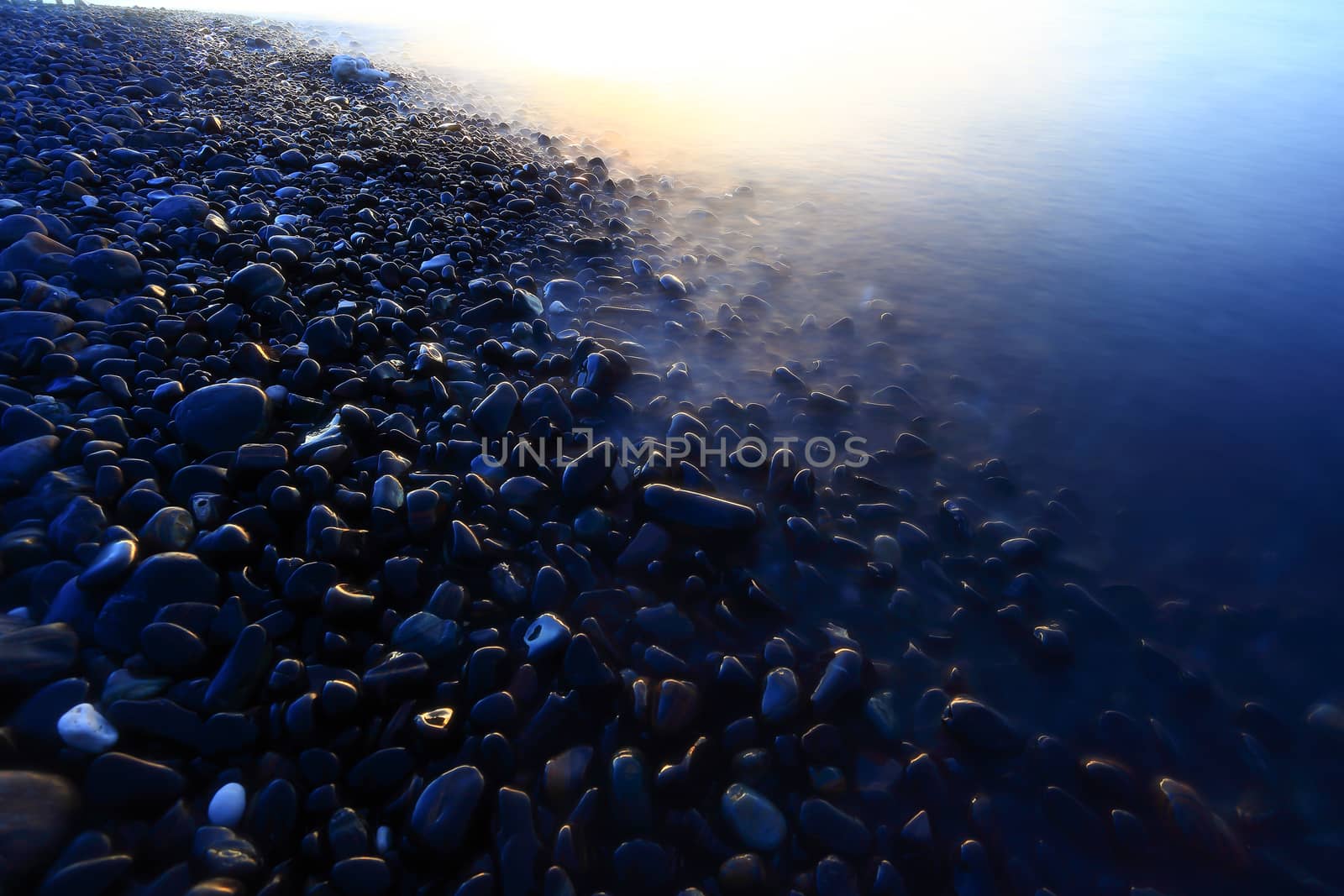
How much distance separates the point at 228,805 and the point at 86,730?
0.54 m

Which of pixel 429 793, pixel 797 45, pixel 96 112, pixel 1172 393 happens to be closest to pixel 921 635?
pixel 429 793

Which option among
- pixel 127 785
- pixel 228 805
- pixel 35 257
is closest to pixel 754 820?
pixel 228 805

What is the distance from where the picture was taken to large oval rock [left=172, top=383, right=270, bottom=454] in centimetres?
313

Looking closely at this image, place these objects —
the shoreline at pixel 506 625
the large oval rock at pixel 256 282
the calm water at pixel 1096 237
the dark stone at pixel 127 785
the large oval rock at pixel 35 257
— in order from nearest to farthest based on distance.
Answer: the dark stone at pixel 127 785
the shoreline at pixel 506 625
the calm water at pixel 1096 237
the large oval rock at pixel 35 257
the large oval rock at pixel 256 282

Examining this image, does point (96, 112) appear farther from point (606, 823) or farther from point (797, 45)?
point (797, 45)

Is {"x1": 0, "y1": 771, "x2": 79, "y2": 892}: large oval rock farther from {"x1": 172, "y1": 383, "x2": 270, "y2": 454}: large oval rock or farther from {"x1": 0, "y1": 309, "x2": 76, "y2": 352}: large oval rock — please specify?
{"x1": 0, "y1": 309, "x2": 76, "y2": 352}: large oval rock

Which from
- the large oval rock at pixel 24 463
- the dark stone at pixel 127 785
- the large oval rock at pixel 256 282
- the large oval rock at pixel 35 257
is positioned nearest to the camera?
the dark stone at pixel 127 785

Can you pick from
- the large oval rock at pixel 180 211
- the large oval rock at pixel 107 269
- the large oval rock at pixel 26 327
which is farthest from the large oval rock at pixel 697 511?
the large oval rock at pixel 180 211

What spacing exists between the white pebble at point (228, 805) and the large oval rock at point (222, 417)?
1.76 metres

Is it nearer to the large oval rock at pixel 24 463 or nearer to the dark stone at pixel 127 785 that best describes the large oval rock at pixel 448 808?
the dark stone at pixel 127 785

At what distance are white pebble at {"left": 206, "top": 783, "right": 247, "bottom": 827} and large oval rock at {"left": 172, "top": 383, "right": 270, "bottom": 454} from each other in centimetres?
176

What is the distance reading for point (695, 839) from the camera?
2.11 meters

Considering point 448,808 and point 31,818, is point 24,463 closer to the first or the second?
point 31,818

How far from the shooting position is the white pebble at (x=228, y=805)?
6.41ft
